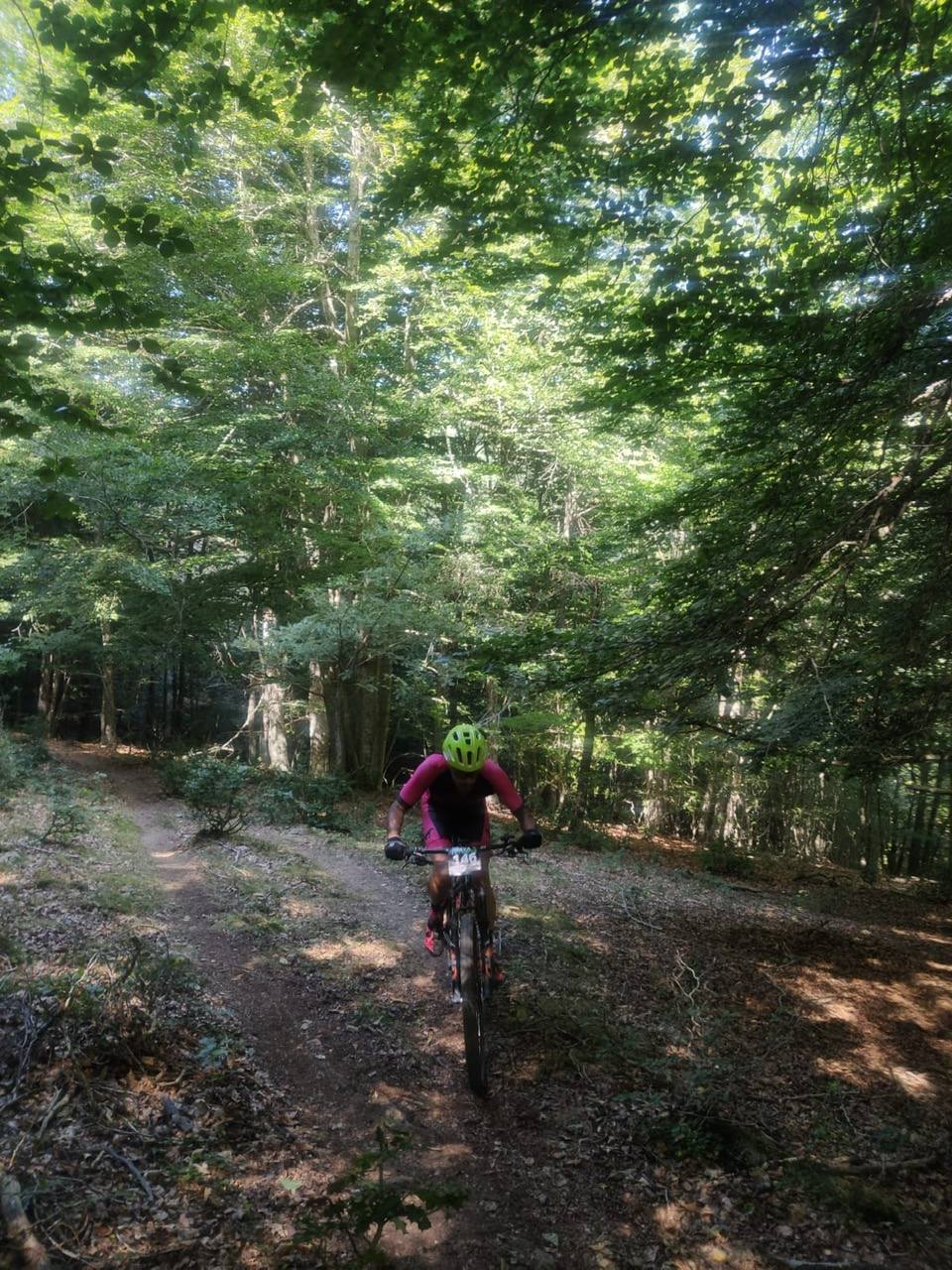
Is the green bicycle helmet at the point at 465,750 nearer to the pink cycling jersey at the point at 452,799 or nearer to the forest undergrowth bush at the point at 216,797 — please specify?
the pink cycling jersey at the point at 452,799

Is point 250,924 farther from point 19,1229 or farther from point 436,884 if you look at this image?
point 19,1229

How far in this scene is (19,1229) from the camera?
268 centimetres

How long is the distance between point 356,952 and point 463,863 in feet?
9.00

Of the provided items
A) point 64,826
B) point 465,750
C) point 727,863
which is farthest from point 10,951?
point 727,863

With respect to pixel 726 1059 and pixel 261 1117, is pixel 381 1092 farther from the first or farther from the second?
pixel 726 1059

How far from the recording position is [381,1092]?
4492 mm

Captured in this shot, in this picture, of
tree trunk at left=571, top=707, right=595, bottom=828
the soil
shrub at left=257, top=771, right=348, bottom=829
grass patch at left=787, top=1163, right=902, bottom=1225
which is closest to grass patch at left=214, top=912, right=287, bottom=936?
the soil

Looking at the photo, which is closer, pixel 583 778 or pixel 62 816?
pixel 62 816

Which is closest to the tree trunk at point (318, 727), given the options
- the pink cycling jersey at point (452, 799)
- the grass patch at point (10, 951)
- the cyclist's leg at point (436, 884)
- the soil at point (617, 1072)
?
the soil at point (617, 1072)

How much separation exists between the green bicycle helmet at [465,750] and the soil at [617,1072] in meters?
1.94

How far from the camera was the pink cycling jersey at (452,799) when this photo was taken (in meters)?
5.42

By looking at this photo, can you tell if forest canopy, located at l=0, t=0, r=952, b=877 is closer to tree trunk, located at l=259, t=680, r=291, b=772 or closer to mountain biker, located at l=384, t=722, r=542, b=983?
mountain biker, located at l=384, t=722, r=542, b=983

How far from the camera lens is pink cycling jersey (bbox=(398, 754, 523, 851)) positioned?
5418 mm

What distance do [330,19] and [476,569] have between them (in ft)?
40.4
